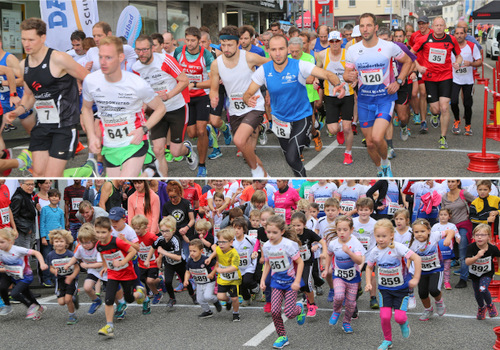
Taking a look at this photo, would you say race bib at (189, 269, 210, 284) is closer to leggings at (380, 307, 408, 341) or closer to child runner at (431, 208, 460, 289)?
leggings at (380, 307, 408, 341)

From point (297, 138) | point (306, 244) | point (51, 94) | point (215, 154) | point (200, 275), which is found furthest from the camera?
point (215, 154)

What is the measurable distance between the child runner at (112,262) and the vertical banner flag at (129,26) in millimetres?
2386

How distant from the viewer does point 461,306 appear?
7.29 m

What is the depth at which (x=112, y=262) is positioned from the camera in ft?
21.5

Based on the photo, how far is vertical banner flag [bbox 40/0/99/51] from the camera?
21.2 ft

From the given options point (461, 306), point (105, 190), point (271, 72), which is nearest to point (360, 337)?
point (461, 306)

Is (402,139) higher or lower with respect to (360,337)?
higher

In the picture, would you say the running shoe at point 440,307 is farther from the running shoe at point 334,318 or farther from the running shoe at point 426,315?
the running shoe at point 334,318

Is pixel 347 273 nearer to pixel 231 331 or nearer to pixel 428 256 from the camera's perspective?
pixel 428 256

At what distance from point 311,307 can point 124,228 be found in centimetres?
207

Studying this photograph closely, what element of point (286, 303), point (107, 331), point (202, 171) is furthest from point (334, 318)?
point (107, 331)

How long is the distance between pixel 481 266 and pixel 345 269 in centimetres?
133

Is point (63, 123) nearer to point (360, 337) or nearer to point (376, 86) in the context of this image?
point (376, 86)

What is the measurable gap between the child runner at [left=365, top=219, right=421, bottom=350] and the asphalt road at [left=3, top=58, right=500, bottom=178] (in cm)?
150
